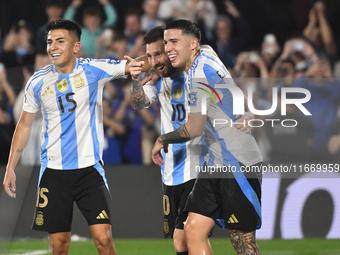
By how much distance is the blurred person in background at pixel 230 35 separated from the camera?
748 cm

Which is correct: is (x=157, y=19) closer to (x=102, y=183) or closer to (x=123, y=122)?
(x=123, y=122)

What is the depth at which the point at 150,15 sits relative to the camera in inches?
298

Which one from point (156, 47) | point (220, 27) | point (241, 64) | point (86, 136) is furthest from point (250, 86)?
point (86, 136)

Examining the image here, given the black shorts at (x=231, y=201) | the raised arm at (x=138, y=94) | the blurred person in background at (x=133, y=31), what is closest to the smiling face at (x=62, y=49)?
the raised arm at (x=138, y=94)

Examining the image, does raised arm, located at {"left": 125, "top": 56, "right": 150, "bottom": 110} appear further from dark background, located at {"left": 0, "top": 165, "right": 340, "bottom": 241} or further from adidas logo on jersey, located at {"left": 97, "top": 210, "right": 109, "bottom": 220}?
dark background, located at {"left": 0, "top": 165, "right": 340, "bottom": 241}

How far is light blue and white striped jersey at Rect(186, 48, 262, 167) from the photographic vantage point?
3521 mm

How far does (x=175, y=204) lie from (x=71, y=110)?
1277mm

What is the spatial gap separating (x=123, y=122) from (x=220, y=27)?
2.35 m

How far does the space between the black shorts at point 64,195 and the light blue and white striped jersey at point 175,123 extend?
0.69 m

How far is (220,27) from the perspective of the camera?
7613mm

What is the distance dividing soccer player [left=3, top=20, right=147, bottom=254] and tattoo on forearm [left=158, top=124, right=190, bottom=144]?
2.26ft

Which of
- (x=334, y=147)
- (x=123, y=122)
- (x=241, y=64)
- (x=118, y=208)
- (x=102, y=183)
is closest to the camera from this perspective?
(x=102, y=183)

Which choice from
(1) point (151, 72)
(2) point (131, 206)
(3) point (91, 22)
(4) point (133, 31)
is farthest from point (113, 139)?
(1) point (151, 72)

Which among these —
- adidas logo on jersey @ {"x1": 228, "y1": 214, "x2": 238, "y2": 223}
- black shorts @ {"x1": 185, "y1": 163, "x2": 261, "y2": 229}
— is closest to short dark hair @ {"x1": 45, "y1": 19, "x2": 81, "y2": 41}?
black shorts @ {"x1": 185, "y1": 163, "x2": 261, "y2": 229}
